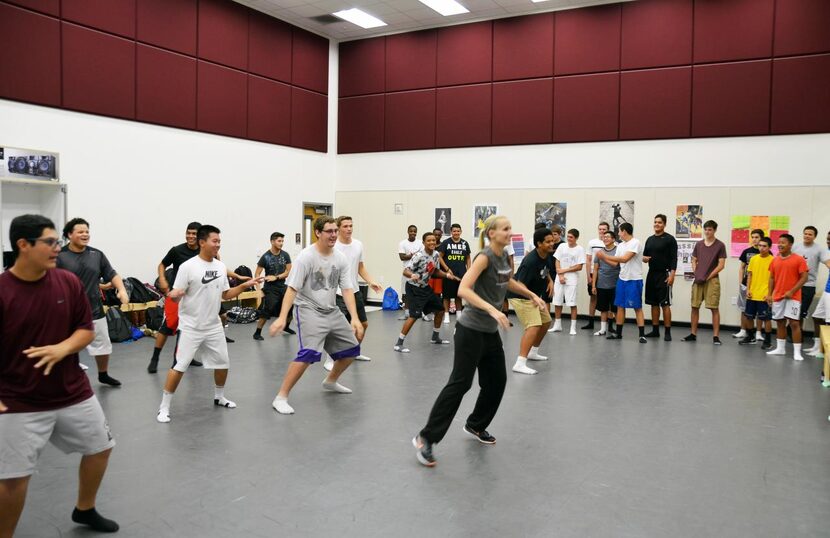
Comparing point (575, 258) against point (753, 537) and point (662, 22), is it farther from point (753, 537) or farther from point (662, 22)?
point (753, 537)

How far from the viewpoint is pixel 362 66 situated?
14.9m

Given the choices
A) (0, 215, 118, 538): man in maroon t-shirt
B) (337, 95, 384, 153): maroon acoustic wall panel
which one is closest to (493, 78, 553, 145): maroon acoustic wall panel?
(337, 95, 384, 153): maroon acoustic wall panel

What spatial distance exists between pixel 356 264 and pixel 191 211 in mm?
5532

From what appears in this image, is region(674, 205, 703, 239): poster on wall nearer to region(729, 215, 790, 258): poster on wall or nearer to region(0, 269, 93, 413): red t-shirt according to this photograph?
region(729, 215, 790, 258): poster on wall

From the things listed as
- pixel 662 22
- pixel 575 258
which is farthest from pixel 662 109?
pixel 575 258

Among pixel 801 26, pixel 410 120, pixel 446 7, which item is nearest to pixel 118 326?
pixel 410 120

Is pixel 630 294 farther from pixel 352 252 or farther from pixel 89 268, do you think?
pixel 89 268

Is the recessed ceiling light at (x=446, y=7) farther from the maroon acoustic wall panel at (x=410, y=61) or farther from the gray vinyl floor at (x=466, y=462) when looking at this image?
the gray vinyl floor at (x=466, y=462)

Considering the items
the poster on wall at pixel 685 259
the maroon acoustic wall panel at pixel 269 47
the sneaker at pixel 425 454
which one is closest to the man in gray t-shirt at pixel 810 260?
the poster on wall at pixel 685 259

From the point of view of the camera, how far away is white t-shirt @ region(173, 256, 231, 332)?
560 cm

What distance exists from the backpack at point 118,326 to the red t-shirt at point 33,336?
6.77m

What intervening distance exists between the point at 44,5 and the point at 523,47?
28.2 feet

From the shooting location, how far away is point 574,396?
21.3ft

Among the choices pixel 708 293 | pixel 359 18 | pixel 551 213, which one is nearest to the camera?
pixel 708 293
